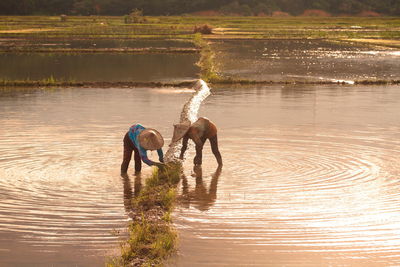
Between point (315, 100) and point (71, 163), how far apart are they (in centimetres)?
699

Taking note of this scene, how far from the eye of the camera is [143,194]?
6.70 meters

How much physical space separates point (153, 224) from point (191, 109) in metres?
6.40

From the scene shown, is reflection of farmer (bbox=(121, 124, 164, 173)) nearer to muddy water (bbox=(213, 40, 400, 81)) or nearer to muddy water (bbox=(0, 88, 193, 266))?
muddy water (bbox=(0, 88, 193, 266))

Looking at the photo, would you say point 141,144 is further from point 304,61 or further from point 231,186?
point 304,61

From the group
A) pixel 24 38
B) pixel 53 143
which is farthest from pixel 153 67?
pixel 24 38

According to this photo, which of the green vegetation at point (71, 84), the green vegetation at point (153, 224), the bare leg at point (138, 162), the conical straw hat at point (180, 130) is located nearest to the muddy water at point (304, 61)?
the green vegetation at point (71, 84)

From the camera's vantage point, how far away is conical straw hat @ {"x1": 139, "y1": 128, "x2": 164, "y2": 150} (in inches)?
276

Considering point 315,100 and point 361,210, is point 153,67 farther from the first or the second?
point 361,210

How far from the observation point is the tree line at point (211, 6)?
6312 cm

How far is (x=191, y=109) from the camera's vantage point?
12023 millimetres

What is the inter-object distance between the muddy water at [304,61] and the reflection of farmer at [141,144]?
10.2 m

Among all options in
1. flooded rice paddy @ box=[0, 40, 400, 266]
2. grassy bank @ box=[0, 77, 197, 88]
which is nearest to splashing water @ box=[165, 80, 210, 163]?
flooded rice paddy @ box=[0, 40, 400, 266]

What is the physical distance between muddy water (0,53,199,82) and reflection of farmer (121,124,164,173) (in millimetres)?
9654

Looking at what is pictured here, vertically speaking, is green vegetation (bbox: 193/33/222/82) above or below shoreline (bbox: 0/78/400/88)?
above
